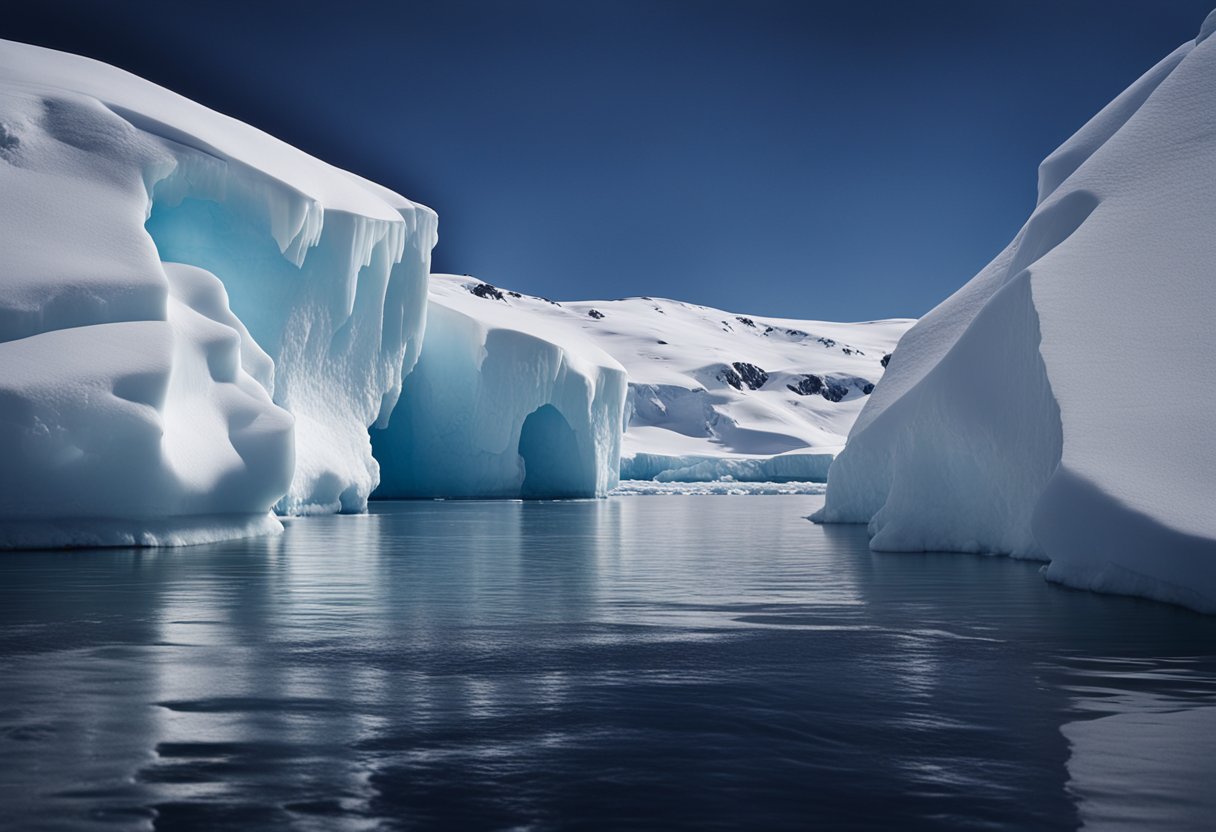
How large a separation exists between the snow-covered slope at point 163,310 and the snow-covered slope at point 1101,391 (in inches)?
354

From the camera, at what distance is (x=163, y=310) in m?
13.9

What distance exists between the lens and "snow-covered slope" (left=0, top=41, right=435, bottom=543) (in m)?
12.5

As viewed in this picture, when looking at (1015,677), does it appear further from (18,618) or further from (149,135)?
(149,135)

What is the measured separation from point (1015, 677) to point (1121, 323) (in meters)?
6.07

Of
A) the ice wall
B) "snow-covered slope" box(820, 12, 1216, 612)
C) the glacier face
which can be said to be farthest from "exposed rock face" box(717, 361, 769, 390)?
the ice wall

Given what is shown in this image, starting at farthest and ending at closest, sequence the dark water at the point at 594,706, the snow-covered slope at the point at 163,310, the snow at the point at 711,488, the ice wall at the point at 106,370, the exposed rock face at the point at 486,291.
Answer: the exposed rock face at the point at 486,291 < the snow at the point at 711,488 < the snow-covered slope at the point at 163,310 < the ice wall at the point at 106,370 < the dark water at the point at 594,706

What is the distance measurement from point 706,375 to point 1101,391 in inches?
2796

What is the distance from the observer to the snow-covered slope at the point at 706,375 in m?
44.4

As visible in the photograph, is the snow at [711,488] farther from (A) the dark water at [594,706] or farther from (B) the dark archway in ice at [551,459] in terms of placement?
(A) the dark water at [594,706]

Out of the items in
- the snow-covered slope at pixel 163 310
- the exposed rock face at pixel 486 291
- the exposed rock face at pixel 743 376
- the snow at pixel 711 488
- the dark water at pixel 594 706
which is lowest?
the dark water at pixel 594 706

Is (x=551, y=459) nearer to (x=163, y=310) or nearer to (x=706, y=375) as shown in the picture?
(x=163, y=310)

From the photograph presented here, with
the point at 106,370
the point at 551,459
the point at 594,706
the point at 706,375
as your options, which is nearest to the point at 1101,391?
the point at 594,706

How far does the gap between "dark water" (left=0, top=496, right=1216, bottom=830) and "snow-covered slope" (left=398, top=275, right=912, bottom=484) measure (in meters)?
25.5

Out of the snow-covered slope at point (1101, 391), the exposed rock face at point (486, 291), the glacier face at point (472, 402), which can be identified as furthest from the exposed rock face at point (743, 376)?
the snow-covered slope at point (1101, 391)
